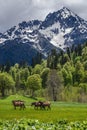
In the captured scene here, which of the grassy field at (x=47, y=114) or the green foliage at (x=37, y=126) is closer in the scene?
the green foliage at (x=37, y=126)

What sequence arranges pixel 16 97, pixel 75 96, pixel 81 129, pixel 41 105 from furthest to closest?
pixel 75 96 < pixel 16 97 < pixel 41 105 < pixel 81 129

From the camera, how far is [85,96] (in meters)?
191

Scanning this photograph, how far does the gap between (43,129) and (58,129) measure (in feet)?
2.74

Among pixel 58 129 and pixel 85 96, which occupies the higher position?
pixel 85 96

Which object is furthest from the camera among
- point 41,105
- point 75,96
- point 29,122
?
point 75,96

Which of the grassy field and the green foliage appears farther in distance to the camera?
the grassy field

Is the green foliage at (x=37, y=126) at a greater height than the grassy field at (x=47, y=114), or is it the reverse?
the grassy field at (x=47, y=114)

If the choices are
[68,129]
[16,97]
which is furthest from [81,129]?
[16,97]

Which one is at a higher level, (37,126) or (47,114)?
(47,114)

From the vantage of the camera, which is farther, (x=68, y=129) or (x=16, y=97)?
(x=16, y=97)

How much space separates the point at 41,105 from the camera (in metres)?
100

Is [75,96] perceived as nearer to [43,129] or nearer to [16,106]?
[16,106]

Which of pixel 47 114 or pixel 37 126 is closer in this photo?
pixel 37 126

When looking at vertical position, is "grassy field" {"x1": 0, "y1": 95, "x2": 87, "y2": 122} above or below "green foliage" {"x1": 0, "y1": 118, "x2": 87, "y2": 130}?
above
